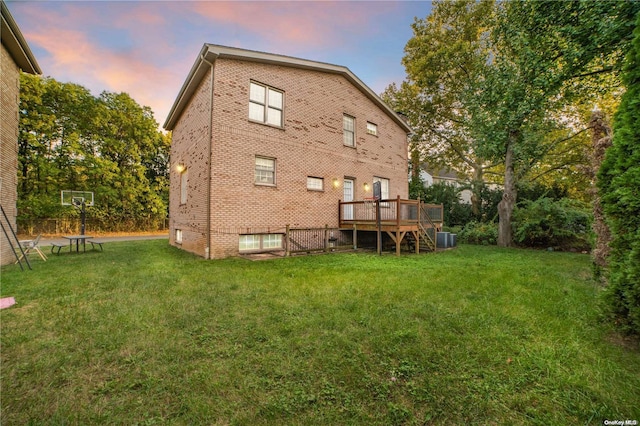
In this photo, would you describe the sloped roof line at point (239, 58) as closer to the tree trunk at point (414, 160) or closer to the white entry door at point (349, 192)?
the white entry door at point (349, 192)

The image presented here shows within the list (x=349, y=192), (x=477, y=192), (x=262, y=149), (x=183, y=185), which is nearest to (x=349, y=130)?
(x=349, y=192)

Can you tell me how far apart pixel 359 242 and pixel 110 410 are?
11.1m

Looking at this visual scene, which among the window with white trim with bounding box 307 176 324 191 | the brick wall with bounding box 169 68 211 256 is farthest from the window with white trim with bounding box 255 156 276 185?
the brick wall with bounding box 169 68 211 256

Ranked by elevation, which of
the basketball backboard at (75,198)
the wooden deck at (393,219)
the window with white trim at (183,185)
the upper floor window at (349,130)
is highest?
the upper floor window at (349,130)

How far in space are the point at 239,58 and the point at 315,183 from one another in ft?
18.1

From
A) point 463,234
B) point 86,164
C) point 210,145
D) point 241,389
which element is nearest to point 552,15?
point 463,234

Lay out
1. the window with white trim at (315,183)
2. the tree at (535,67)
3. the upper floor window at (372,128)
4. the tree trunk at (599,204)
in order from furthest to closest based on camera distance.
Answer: the upper floor window at (372,128) → the window with white trim at (315,183) → the tree at (535,67) → the tree trunk at (599,204)

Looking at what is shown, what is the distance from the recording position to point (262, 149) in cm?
978

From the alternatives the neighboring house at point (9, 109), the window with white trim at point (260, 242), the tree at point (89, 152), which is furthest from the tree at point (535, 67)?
the tree at point (89, 152)

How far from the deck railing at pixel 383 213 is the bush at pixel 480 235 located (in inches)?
139

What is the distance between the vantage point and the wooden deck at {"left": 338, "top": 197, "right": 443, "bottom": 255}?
32.8ft

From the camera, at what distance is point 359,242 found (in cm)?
1240

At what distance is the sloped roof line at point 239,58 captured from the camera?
28.8 ft

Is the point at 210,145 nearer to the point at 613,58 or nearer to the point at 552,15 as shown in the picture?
the point at 552,15
